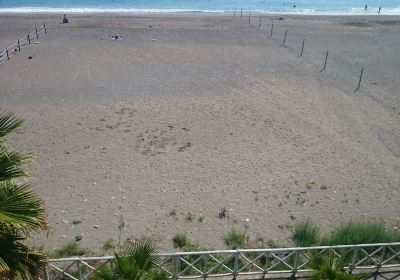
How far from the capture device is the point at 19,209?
4941 mm

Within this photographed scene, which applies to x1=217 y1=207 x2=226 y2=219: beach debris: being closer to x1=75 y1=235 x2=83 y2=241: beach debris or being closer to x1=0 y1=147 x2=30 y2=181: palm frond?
x1=75 y1=235 x2=83 y2=241: beach debris

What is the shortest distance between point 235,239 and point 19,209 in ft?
22.6

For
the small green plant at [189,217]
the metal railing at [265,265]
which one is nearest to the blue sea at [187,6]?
the small green plant at [189,217]

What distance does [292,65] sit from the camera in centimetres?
2739

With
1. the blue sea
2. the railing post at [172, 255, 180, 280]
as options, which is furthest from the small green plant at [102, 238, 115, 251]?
the blue sea

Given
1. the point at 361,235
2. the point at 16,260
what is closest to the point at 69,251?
the point at 16,260

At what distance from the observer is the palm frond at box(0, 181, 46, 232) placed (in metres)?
4.79

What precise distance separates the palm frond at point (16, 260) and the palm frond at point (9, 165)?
0.77 meters

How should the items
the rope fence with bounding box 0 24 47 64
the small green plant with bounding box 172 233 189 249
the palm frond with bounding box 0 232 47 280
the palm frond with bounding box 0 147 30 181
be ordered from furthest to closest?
the rope fence with bounding box 0 24 47 64 < the small green plant with bounding box 172 233 189 249 < the palm frond with bounding box 0 147 30 181 < the palm frond with bounding box 0 232 47 280

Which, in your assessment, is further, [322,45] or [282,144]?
[322,45]

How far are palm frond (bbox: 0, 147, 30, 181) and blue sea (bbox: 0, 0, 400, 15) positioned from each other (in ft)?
176

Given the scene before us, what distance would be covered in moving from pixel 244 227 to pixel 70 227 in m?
4.86

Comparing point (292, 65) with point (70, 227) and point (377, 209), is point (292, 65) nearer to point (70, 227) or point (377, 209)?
point (377, 209)

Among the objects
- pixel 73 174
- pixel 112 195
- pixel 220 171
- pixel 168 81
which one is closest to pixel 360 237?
pixel 220 171
